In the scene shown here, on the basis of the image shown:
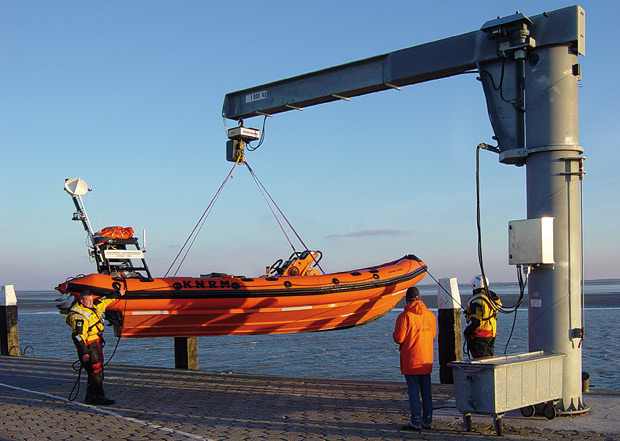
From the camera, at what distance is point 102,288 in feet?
25.4

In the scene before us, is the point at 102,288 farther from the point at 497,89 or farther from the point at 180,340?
the point at 497,89

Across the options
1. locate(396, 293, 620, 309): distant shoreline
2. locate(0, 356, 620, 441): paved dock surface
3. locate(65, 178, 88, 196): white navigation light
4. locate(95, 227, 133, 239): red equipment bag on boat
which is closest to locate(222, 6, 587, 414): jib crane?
locate(0, 356, 620, 441): paved dock surface

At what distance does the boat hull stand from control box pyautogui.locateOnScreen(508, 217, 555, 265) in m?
3.60

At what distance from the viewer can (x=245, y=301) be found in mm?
8602

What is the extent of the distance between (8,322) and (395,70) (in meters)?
9.90

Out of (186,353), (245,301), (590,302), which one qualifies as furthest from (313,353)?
(590,302)

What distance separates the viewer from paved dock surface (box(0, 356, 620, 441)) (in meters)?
5.27

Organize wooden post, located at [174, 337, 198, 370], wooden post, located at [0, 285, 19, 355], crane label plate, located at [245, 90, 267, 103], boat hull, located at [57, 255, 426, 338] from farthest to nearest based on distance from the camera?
wooden post, located at [0, 285, 19, 355], wooden post, located at [174, 337, 198, 370], crane label plate, located at [245, 90, 267, 103], boat hull, located at [57, 255, 426, 338]

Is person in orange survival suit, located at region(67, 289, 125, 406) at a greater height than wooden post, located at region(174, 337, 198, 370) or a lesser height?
greater

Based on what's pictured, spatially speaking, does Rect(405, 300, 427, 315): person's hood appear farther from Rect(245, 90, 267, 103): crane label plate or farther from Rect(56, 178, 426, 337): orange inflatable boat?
Rect(245, 90, 267, 103): crane label plate

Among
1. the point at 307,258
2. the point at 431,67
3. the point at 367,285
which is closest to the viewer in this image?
the point at 431,67

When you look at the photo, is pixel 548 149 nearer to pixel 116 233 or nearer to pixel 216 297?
pixel 216 297

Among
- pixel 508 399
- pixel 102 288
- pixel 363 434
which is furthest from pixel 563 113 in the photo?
pixel 102 288

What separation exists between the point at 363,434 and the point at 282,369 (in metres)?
8.41
